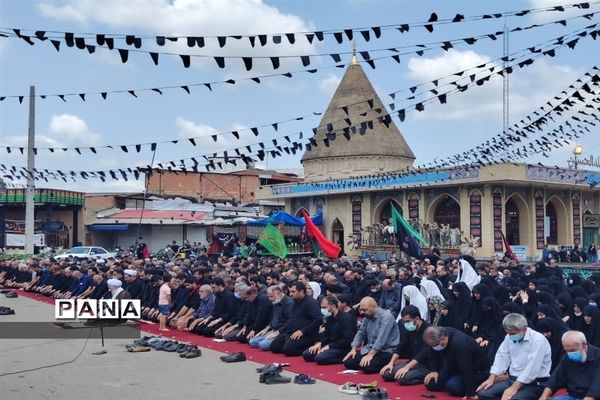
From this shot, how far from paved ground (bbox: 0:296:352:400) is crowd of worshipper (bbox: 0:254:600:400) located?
3.53 feet

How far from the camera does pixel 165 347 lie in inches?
444

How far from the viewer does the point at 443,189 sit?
108ft

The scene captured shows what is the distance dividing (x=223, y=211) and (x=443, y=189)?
52.9ft

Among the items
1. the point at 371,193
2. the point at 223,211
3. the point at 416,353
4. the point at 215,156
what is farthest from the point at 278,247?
the point at 223,211

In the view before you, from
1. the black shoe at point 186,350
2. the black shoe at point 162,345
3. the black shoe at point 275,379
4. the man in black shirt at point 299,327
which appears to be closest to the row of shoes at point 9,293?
the black shoe at point 162,345

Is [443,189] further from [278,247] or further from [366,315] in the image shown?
[366,315]

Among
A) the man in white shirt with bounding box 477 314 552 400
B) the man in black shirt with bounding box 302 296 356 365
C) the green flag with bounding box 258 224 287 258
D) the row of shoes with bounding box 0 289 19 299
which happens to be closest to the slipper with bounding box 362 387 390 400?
the man in white shirt with bounding box 477 314 552 400

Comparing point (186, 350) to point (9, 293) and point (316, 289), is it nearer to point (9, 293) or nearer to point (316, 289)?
point (316, 289)

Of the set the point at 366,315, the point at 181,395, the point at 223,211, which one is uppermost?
the point at 223,211

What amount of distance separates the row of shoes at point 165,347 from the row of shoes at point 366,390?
298 cm

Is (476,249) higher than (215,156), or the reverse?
(215,156)

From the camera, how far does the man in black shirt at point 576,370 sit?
22.7 ft

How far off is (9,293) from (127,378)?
13594 millimetres

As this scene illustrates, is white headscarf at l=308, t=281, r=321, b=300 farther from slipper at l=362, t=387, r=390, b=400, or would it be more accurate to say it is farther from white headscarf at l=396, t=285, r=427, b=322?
slipper at l=362, t=387, r=390, b=400
